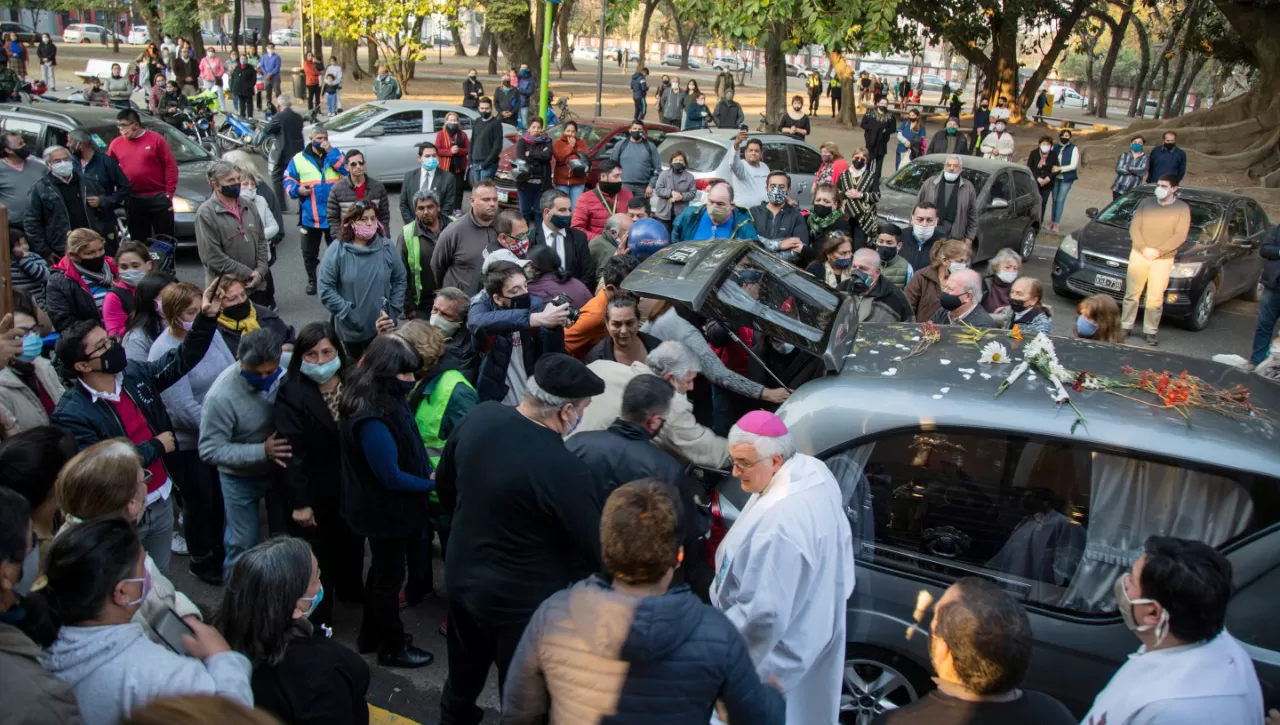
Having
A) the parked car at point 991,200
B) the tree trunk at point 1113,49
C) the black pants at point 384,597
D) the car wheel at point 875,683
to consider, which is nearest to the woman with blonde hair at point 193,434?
the black pants at point 384,597

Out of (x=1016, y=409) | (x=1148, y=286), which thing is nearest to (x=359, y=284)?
(x=1016, y=409)

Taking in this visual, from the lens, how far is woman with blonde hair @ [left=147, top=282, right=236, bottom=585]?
5.05 m

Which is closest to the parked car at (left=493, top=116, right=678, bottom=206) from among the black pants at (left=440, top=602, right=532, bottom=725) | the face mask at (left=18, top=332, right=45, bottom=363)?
the face mask at (left=18, top=332, right=45, bottom=363)

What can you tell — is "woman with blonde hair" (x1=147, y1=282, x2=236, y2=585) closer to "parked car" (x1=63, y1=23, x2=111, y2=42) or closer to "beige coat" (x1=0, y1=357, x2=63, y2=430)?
"beige coat" (x1=0, y1=357, x2=63, y2=430)

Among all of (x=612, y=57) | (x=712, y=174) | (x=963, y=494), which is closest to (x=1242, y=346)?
(x=712, y=174)

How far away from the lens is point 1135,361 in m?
4.27

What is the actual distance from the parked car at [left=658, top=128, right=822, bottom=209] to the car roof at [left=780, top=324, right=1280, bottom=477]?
8.56m

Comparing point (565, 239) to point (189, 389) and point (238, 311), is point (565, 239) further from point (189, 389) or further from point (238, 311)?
point (189, 389)

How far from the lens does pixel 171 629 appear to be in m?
2.78

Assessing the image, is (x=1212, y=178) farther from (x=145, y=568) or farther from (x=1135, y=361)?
(x=145, y=568)

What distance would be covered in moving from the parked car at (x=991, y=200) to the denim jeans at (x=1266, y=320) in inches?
139

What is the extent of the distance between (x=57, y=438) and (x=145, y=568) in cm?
121

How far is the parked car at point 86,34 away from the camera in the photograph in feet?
191

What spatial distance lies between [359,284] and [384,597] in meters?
3.14
